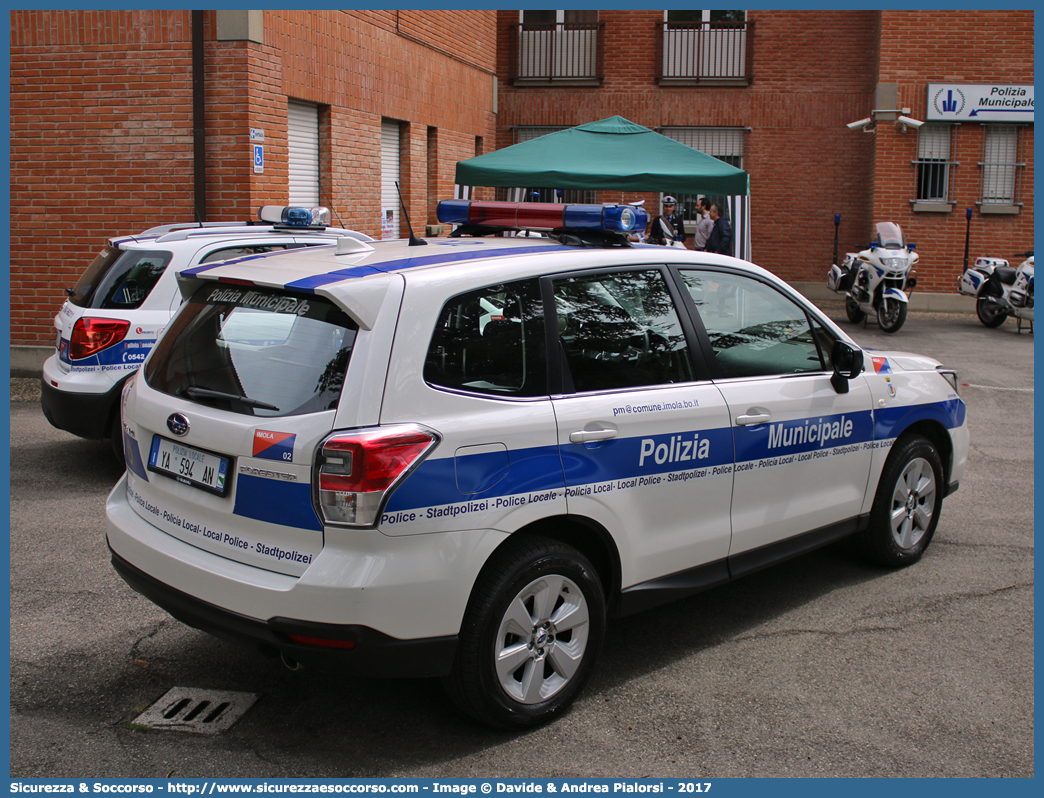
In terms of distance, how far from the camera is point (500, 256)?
3680 mm

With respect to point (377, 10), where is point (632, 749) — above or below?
below

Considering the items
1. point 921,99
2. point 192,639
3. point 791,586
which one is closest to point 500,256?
point 192,639

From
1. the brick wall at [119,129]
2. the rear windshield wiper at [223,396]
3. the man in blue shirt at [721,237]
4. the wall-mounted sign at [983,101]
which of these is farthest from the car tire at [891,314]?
the rear windshield wiper at [223,396]

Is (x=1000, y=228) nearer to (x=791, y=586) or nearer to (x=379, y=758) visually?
(x=791, y=586)

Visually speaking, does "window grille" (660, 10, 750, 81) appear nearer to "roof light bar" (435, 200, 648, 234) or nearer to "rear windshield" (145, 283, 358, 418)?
"roof light bar" (435, 200, 648, 234)

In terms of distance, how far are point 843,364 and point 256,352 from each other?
8.81 feet

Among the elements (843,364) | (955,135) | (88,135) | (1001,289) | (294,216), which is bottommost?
(843,364)

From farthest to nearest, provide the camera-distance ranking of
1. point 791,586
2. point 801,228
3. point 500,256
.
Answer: point 801,228 < point 791,586 < point 500,256

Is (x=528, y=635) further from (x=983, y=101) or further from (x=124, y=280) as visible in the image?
(x=983, y=101)

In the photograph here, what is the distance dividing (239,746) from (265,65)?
374 inches

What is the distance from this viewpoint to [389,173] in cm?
1586

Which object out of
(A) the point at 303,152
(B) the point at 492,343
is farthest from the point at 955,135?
(B) the point at 492,343

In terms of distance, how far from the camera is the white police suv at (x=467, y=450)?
10.2 ft

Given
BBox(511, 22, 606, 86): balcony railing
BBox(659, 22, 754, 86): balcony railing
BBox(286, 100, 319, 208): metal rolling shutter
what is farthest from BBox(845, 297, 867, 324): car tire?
BBox(286, 100, 319, 208): metal rolling shutter
